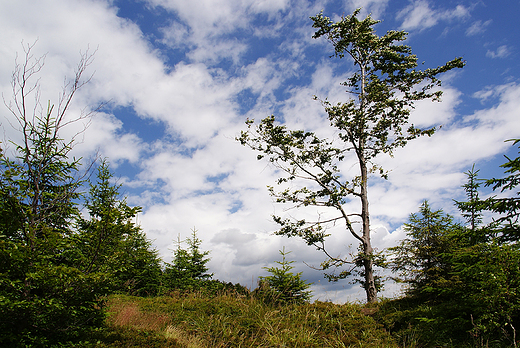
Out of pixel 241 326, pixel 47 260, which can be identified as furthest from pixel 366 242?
pixel 47 260

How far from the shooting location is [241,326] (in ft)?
21.4

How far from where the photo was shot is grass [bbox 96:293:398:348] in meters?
5.84

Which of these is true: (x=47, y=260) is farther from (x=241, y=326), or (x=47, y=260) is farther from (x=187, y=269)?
→ (x=187, y=269)

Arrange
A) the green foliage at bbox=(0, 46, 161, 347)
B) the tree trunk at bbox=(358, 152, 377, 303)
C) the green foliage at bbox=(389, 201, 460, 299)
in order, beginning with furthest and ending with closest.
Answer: the tree trunk at bbox=(358, 152, 377, 303) < the green foliage at bbox=(389, 201, 460, 299) < the green foliage at bbox=(0, 46, 161, 347)

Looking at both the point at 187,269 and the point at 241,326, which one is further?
the point at 187,269

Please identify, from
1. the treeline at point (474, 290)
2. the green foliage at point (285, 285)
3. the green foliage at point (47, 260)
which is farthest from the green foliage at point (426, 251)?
the green foliage at point (47, 260)

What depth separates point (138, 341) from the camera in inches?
211

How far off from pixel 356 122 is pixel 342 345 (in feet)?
33.8

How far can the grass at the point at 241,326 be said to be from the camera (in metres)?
5.84

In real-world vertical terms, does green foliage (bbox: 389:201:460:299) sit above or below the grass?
above

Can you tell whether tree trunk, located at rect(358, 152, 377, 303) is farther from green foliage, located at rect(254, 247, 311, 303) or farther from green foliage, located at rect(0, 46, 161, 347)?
green foliage, located at rect(0, 46, 161, 347)

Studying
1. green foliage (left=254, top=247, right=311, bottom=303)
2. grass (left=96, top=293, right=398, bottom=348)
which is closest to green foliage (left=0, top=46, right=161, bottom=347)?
grass (left=96, top=293, right=398, bottom=348)

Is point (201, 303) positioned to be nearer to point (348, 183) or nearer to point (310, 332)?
point (310, 332)

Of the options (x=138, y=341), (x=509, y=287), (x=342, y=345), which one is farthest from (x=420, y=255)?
(x=138, y=341)
